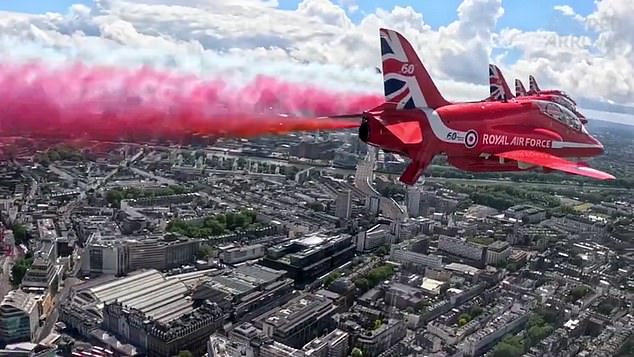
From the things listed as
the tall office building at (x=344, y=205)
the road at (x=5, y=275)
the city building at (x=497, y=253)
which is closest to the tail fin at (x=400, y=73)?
the road at (x=5, y=275)

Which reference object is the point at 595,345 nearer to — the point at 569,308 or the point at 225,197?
the point at 569,308

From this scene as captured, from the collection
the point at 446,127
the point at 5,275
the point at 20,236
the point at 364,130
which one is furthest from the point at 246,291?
the point at 446,127

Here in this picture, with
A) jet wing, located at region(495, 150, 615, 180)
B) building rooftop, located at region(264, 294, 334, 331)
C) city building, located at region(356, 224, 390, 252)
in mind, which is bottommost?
building rooftop, located at region(264, 294, 334, 331)

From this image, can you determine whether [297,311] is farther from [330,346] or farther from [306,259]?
[306,259]

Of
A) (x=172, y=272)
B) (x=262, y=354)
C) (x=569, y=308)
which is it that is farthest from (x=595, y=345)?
(x=172, y=272)

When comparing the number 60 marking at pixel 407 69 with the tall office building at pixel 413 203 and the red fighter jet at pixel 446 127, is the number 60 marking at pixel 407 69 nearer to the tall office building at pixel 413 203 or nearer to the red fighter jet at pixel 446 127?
the red fighter jet at pixel 446 127

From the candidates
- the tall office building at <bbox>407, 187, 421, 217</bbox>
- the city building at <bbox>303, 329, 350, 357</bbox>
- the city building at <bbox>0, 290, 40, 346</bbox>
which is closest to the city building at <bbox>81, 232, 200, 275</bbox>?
the city building at <bbox>0, 290, 40, 346</bbox>

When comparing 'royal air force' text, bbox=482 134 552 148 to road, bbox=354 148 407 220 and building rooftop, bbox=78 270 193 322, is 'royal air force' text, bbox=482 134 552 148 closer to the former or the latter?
building rooftop, bbox=78 270 193 322
